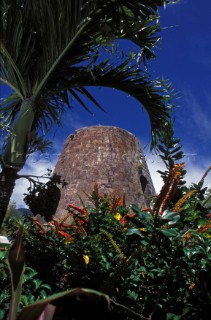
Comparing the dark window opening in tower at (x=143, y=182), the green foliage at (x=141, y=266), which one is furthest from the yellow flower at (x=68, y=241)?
the dark window opening in tower at (x=143, y=182)

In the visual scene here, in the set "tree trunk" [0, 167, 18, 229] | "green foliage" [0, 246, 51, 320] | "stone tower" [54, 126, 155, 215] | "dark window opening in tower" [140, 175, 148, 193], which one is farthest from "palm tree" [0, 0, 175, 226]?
"dark window opening in tower" [140, 175, 148, 193]

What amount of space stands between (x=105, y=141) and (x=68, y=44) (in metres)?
7.64

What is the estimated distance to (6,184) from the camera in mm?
2199

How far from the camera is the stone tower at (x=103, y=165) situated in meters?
9.17

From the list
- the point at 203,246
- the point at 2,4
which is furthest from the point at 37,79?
the point at 203,246

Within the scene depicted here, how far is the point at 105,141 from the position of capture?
399 inches

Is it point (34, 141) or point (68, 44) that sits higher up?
point (68, 44)

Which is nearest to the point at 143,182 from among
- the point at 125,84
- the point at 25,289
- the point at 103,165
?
the point at 103,165

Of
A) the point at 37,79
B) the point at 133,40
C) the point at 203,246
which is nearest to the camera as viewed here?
the point at 203,246

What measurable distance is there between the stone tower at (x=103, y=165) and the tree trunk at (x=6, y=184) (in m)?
6.47

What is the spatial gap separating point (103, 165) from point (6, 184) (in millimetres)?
7483

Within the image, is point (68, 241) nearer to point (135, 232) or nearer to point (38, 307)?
point (135, 232)

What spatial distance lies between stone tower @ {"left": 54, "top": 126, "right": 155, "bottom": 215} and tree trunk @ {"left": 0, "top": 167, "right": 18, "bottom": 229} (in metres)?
6.47

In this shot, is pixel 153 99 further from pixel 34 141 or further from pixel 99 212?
pixel 99 212
